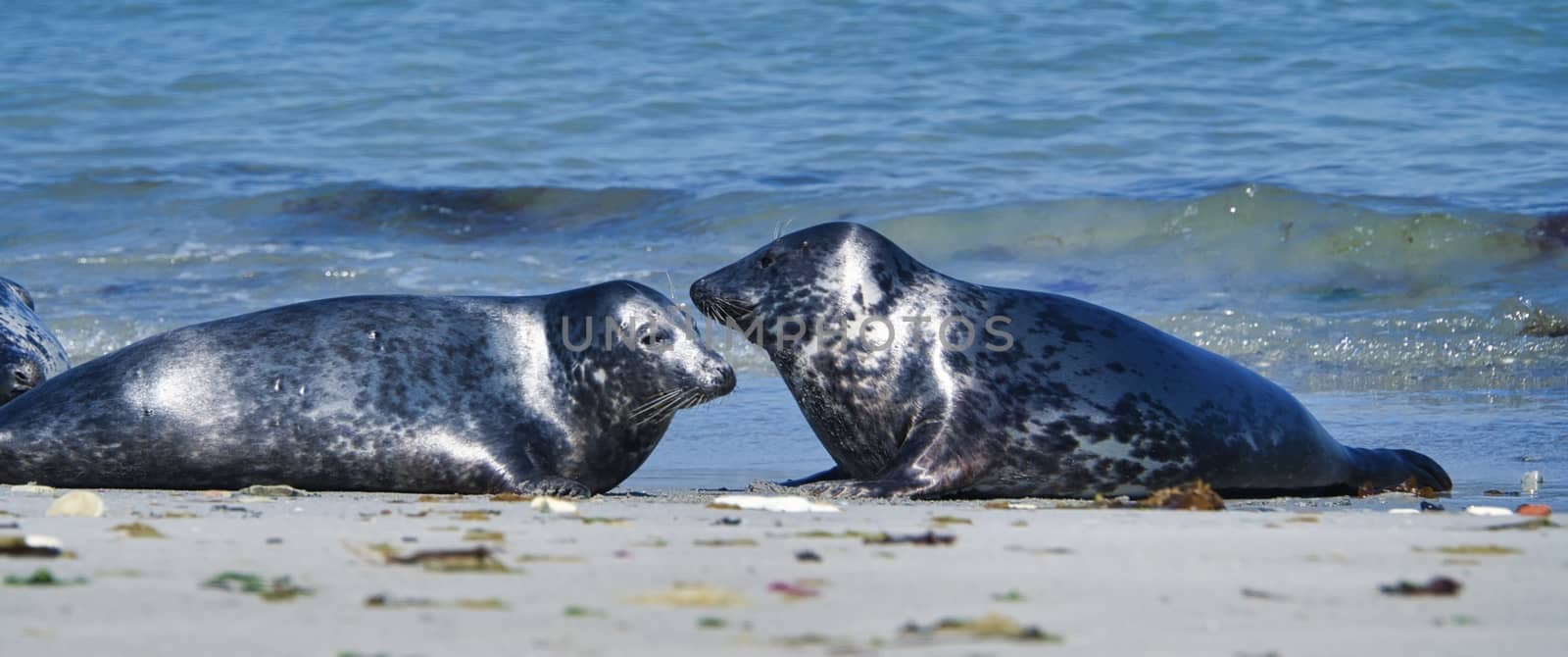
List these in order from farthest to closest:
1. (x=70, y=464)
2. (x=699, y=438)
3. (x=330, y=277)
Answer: (x=330, y=277), (x=699, y=438), (x=70, y=464)

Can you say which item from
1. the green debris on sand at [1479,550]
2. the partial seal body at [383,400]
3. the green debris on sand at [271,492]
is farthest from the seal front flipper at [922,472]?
the green debris on sand at [1479,550]

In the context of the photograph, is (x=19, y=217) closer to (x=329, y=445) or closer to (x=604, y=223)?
(x=604, y=223)

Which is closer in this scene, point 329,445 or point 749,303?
point 329,445

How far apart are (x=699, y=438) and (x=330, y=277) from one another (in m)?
6.08

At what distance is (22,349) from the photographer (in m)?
7.06

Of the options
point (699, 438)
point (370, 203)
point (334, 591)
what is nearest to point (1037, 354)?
point (699, 438)

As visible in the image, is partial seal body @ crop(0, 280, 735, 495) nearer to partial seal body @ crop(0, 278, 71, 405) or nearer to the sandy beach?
partial seal body @ crop(0, 278, 71, 405)

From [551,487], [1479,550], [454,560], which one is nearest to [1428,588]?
[1479,550]

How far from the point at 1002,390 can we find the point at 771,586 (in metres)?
3.08

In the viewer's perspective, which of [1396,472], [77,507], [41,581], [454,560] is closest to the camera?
[41,581]

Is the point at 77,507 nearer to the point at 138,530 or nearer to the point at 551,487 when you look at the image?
the point at 138,530

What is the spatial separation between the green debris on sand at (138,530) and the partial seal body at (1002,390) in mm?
2363

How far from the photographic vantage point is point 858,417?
5.73m

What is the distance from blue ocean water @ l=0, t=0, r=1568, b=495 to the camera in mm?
10180
